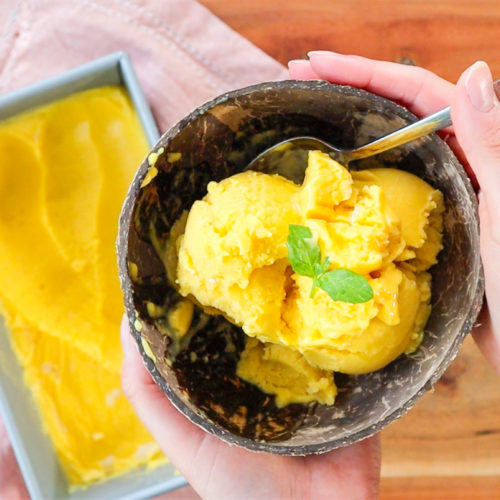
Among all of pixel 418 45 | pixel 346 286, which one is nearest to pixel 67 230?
pixel 346 286

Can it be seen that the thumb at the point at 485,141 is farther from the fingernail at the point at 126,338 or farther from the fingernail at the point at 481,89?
the fingernail at the point at 126,338

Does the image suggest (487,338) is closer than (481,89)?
No

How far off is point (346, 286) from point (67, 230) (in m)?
0.61

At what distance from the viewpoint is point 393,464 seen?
4.10ft

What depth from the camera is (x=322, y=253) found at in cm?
80

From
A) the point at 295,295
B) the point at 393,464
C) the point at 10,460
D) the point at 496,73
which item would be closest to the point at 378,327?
the point at 295,295

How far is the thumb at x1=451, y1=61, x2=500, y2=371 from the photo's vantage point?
750 mm

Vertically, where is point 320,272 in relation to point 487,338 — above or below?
above

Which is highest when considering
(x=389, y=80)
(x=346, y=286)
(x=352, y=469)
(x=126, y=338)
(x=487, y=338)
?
(x=389, y=80)

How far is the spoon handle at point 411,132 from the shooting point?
0.81m

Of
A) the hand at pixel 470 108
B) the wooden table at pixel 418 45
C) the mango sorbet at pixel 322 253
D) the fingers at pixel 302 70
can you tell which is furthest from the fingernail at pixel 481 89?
the wooden table at pixel 418 45

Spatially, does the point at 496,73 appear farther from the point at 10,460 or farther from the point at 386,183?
the point at 10,460

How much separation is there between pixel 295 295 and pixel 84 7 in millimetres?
699

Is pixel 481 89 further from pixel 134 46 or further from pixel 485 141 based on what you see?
pixel 134 46
